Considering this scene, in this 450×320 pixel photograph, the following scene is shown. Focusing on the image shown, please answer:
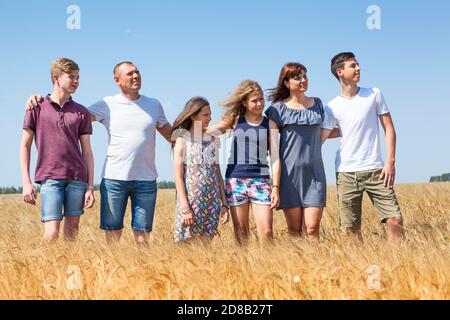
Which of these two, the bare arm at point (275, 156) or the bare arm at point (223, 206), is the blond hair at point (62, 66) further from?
the bare arm at point (275, 156)

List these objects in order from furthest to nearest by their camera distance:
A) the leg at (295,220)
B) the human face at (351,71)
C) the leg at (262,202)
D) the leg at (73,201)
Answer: the human face at (351,71), the leg at (295,220), the leg at (73,201), the leg at (262,202)

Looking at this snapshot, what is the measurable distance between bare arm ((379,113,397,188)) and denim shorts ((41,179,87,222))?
2715 mm

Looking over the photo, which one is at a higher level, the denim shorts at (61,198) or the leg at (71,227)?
the denim shorts at (61,198)

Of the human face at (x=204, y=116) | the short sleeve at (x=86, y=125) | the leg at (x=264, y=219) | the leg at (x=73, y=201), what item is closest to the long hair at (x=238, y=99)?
the human face at (x=204, y=116)

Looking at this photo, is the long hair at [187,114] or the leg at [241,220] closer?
the leg at [241,220]

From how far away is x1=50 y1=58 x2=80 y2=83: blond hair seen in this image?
519cm

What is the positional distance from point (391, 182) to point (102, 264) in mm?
2714

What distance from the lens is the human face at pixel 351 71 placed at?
18.0 feet

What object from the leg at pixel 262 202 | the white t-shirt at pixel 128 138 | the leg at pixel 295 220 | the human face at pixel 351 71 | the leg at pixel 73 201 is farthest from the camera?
the human face at pixel 351 71

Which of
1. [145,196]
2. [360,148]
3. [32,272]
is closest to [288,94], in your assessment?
[360,148]

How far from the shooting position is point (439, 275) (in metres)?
3.78

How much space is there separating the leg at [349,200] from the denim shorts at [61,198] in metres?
2.37

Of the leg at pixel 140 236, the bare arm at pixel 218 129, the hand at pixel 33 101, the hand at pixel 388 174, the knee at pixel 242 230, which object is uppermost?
the hand at pixel 33 101

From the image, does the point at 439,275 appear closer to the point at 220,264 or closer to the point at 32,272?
the point at 220,264
